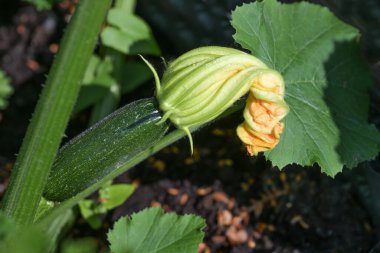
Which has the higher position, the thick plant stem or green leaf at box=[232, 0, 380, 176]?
the thick plant stem

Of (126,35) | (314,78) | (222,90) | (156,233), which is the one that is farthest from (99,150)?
(126,35)

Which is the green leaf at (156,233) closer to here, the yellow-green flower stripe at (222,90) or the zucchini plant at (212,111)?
the zucchini plant at (212,111)

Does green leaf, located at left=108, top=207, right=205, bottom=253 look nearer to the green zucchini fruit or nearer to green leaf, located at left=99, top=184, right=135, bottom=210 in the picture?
the green zucchini fruit

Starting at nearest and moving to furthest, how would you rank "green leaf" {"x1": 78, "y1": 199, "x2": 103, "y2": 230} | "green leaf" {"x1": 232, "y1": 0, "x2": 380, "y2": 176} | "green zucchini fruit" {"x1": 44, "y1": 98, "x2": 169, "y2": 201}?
1. "green zucchini fruit" {"x1": 44, "y1": 98, "x2": 169, "y2": 201}
2. "green leaf" {"x1": 232, "y1": 0, "x2": 380, "y2": 176}
3. "green leaf" {"x1": 78, "y1": 199, "x2": 103, "y2": 230}

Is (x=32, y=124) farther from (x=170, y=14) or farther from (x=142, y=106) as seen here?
(x=170, y=14)

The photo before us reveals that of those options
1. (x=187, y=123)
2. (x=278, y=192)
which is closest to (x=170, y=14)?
(x=278, y=192)

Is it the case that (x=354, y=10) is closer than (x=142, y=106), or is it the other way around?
(x=142, y=106)

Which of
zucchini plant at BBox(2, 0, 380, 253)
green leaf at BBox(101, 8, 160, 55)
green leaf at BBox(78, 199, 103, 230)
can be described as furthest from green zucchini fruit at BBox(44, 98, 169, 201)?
green leaf at BBox(101, 8, 160, 55)

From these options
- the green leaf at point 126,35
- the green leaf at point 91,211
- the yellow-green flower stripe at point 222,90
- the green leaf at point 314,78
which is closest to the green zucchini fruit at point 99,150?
the yellow-green flower stripe at point 222,90

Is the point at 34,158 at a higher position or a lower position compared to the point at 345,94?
higher
